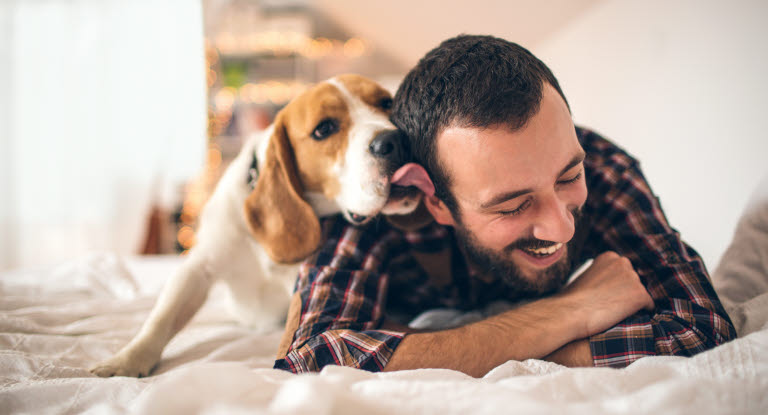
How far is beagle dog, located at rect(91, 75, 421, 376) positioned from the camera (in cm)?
98

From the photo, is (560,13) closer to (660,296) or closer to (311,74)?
(660,296)

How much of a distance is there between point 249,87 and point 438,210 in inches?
160

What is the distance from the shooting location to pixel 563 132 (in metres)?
0.81

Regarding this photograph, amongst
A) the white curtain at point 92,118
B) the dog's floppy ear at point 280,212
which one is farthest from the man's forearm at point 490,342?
the white curtain at point 92,118

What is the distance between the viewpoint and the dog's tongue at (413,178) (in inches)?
37.6

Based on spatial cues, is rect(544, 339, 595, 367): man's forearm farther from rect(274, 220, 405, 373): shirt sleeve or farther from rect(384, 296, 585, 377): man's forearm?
rect(274, 220, 405, 373): shirt sleeve

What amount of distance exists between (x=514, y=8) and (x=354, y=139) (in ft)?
4.28

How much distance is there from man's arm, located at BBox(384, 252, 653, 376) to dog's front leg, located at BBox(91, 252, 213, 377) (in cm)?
55

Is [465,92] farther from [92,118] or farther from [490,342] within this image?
[92,118]

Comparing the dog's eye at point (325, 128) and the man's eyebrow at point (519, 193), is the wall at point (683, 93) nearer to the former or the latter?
the man's eyebrow at point (519, 193)

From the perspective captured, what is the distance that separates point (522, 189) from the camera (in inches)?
31.5

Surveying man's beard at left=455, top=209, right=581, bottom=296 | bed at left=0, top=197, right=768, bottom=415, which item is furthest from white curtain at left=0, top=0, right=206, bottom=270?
man's beard at left=455, top=209, right=581, bottom=296

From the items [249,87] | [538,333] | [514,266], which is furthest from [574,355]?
[249,87]

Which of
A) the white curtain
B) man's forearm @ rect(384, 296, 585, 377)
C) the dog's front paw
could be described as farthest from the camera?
the white curtain
